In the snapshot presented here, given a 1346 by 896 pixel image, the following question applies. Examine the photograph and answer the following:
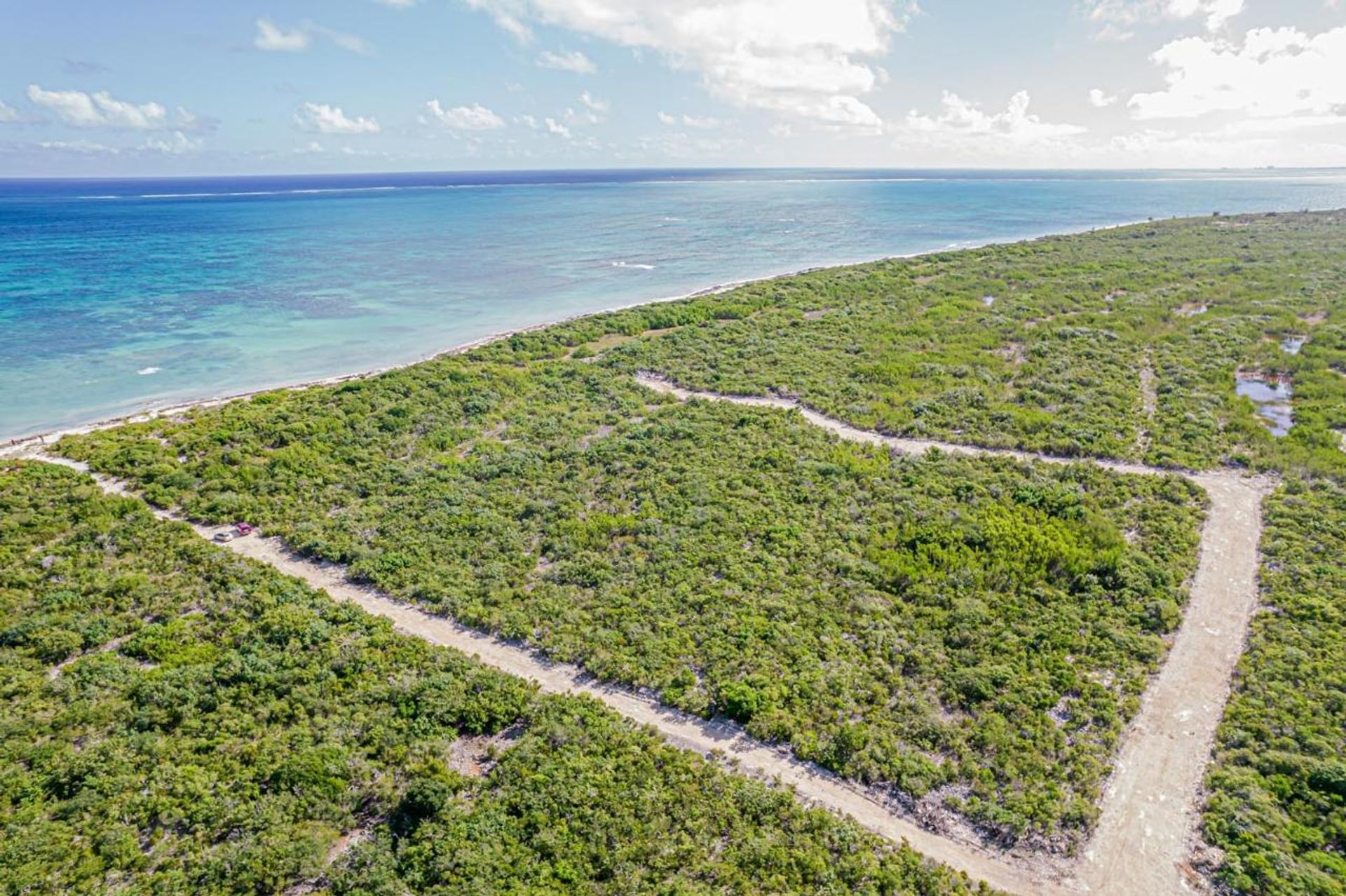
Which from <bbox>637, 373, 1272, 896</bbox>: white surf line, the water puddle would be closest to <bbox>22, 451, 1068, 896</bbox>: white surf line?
<bbox>637, 373, 1272, 896</bbox>: white surf line

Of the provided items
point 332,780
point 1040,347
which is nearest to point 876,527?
point 332,780

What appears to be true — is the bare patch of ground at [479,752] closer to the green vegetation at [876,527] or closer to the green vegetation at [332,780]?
the green vegetation at [332,780]

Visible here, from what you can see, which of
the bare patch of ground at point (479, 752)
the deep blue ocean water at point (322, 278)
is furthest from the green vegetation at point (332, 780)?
the deep blue ocean water at point (322, 278)

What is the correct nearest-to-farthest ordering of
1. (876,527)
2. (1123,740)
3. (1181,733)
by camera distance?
(1123,740)
(1181,733)
(876,527)

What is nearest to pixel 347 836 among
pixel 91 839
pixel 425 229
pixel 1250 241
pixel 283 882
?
pixel 283 882

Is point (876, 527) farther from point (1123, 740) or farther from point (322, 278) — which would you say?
point (322, 278)
